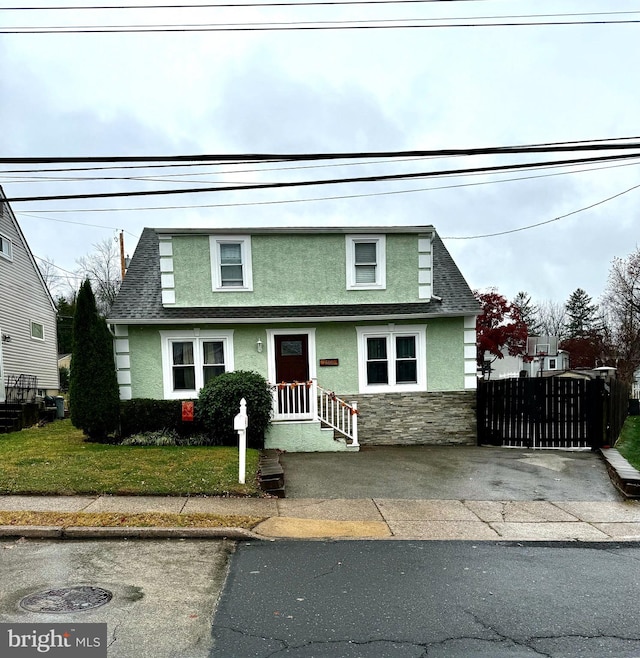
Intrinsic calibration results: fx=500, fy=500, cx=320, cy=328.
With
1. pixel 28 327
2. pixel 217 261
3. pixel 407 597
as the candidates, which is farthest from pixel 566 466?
pixel 28 327

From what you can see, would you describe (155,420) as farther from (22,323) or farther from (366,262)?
(22,323)

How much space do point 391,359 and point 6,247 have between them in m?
14.8

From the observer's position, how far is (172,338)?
514 inches

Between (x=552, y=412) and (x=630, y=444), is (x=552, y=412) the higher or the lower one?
the higher one

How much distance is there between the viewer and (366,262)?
45.4 ft

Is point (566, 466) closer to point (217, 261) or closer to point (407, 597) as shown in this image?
point (407, 597)

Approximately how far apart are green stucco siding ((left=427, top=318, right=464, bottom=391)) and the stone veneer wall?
28cm

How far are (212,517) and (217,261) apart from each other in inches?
326

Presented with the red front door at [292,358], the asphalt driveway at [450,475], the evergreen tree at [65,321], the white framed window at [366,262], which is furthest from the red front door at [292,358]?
the evergreen tree at [65,321]

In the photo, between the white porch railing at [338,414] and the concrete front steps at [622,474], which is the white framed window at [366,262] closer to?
the white porch railing at [338,414]

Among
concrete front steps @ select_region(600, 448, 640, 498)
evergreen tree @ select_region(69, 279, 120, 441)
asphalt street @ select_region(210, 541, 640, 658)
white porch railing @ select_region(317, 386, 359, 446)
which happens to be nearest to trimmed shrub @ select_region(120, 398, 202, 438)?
evergreen tree @ select_region(69, 279, 120, 441)

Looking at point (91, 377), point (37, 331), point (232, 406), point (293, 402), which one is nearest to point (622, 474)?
point (293, 402)

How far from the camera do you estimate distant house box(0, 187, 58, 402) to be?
17.7 meters

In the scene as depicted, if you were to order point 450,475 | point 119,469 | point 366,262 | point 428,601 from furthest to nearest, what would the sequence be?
point 366,262
point 450,475
point 119,469
point 428,601
